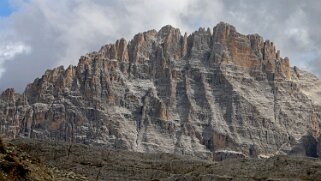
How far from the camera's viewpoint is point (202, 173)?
5322 cm

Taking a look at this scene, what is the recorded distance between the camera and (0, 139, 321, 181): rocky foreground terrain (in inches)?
2030

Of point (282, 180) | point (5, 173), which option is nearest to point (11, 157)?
point (5, 173)

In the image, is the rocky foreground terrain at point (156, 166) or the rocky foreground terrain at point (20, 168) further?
the rocky foreground terrain at point (156, 166)

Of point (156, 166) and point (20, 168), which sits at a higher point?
point (156, 166)

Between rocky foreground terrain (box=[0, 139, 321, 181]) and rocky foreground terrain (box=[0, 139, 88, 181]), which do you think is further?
rocky foreground terrain (box=[0, 139, 321, 181])

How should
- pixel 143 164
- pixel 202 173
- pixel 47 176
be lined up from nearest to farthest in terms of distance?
1. pixel 47 176
2. pixel 202 173
3. pixel 143 164

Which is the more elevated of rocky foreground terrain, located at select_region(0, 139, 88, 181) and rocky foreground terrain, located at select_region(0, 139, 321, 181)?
rocky foreground terrain, located at select_region(0, 139, 321, 181)

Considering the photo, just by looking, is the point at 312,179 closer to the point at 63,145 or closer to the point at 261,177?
the point at 261,177

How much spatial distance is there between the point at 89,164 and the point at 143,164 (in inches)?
169

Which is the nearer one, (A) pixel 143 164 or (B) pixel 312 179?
(B) pixel 312 179

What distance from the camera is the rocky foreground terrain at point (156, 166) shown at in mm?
51562

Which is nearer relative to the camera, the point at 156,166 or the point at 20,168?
the point at 20,168

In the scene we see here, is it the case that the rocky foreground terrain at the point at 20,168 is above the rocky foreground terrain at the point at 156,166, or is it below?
below

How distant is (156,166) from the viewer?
187 ft
